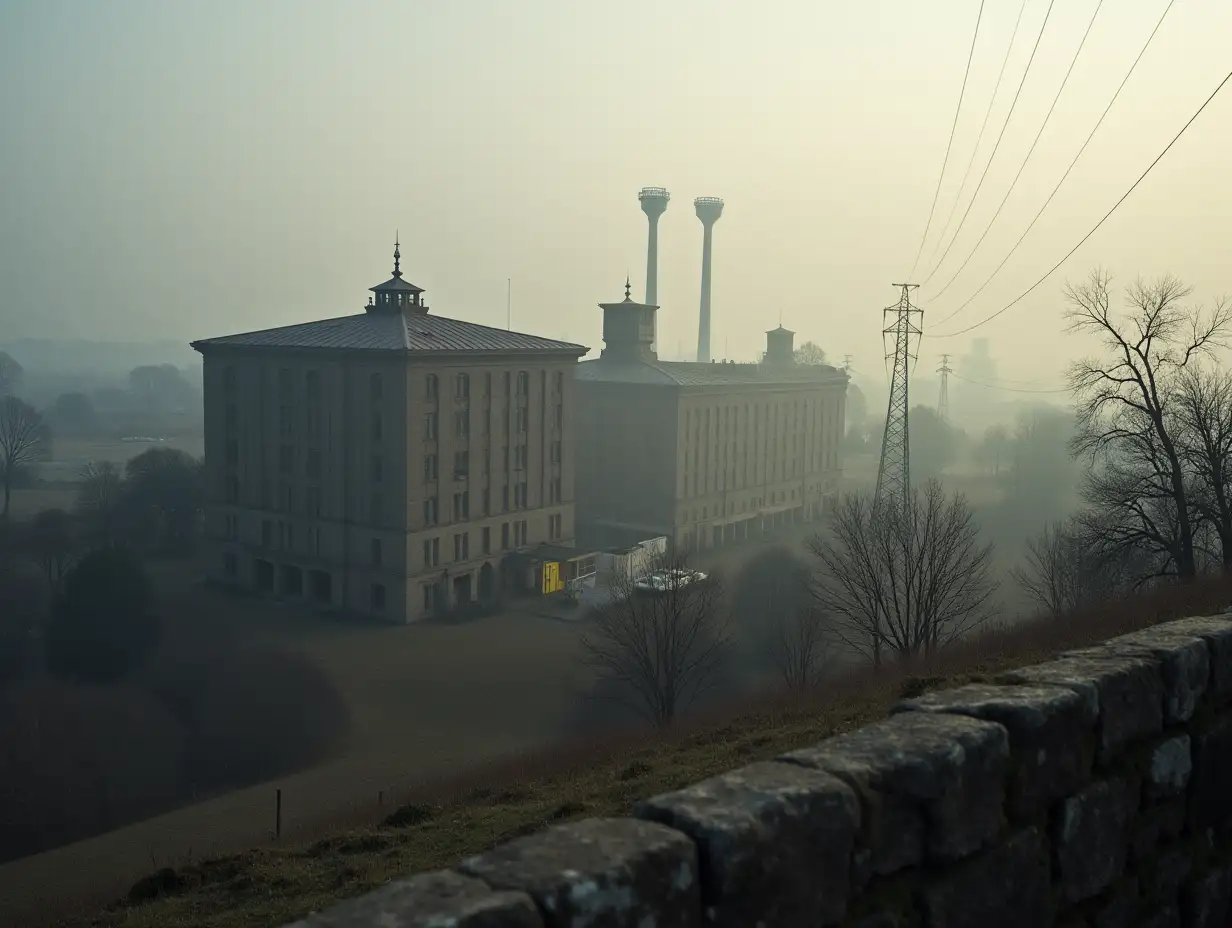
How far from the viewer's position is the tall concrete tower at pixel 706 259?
495ft

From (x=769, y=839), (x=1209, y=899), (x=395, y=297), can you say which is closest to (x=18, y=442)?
(x=395, y=297)

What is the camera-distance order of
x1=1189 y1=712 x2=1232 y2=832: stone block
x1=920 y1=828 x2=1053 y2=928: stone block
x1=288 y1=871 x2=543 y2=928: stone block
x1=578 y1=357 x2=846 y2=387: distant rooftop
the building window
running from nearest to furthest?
x1=288 y1=871 x2=543 y2=928: stone block
x1=920 y1=828 x2=1053 y2=928: stone block
x1=1189 y1=712 x2=1232 y2=832: stone block
the building window
x1=578 y1=357 x2=846 y2=387: distant rooftop

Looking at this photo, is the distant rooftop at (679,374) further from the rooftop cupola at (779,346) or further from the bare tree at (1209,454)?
the bare tree at (1209,454)

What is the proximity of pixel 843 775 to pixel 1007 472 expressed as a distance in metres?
108

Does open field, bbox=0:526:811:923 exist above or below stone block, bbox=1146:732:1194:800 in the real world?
below

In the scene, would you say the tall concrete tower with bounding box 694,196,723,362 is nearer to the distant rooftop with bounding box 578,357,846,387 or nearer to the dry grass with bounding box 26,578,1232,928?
the distant rooftop with bounding box 578,357,846,387

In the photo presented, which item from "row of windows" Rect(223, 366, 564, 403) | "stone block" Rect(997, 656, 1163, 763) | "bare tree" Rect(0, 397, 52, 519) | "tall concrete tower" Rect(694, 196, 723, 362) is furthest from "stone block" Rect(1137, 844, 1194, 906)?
"tall concrete tower" Rect(694, 196, 723, 362)

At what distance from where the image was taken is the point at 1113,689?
4.89 m

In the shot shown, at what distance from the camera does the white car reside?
34.1 meters

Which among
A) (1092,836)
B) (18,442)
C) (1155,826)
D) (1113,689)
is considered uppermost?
(1113,689)

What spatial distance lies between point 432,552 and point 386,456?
4596 millimetres

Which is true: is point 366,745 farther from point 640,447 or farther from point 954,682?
point 640,447

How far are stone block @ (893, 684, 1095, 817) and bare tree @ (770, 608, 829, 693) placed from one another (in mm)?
23483

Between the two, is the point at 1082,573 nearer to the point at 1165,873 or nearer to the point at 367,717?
the point at 367,717
